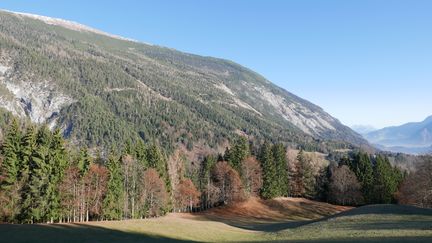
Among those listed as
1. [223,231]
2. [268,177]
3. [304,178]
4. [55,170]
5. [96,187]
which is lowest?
[223,231]

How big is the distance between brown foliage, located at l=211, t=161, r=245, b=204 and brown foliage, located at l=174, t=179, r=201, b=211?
8.08m

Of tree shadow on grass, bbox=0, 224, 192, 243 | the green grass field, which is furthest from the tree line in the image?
tree shadow on grass, bbox=0, 224, 192, 243

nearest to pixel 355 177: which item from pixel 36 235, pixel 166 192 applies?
pixel 166 192

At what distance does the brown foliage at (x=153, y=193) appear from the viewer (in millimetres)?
98938

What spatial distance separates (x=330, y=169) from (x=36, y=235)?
120498mm

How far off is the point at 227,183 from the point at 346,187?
42.8 meters

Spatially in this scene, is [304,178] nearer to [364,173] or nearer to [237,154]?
[364,173]

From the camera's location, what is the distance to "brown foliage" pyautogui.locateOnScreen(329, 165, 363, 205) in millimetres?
133500

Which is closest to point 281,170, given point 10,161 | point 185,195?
point 185,195

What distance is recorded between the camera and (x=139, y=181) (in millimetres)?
99312

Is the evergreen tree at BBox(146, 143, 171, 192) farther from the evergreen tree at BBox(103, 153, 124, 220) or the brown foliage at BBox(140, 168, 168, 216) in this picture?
the evergreen tree at BBox(103, 153, 124, 220)

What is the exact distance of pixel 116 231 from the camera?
51.9 m

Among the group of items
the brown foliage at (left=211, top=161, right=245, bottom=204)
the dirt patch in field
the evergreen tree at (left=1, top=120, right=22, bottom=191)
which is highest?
the evergreen tree at (left=1, top=120, right=22, bottom=191)

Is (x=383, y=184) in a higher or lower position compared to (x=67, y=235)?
higher
